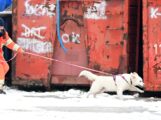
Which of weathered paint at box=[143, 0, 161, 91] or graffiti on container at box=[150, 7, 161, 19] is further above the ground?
graffiti on container at box=[150, 7, 161, 19]

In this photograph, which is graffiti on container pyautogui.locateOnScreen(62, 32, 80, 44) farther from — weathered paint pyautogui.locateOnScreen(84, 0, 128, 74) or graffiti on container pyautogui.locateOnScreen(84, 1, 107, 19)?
graffiti on container pyautogui.locateOnScreen(84, 1, 107, 19)

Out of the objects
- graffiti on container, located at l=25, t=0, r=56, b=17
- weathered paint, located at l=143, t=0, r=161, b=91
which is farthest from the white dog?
graffiti on container, located at l=25, t=0, r=56, b=17

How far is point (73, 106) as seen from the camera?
28.1 ft

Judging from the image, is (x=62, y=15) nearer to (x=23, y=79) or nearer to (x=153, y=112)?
(x=23, y=79)

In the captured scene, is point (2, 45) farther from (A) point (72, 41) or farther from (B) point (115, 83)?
(B) point (115, 83)

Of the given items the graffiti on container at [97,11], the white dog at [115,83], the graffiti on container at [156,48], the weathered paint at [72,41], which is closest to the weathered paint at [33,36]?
the weathered paint at [72,41]

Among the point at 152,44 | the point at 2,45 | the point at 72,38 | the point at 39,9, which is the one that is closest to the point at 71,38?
the point at 72,38

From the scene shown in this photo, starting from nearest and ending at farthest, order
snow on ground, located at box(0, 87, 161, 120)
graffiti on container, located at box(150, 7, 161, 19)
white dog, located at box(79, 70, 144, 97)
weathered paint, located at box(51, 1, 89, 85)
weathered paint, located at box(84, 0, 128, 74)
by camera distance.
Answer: snow on ground, located at box(0, 87, 161, 120), white dog, located at box(79, 70, 144, 97), graffiti on container, located at box(150, 7, 161, 19), weathered paint, located at box(84, 0, 128, 74), weathered paint, located at box(51, 1, 89, 85)

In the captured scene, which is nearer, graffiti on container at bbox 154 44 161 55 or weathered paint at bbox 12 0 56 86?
graffiti on container at bbox 154 44 161 55

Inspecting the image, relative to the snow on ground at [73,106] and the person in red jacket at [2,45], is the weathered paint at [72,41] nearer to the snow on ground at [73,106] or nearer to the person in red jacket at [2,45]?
the snow on ground at [73,106]

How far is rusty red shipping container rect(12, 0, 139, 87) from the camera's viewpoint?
33.4 feet

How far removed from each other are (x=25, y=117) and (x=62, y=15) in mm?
3550

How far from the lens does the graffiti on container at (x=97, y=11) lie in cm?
1021

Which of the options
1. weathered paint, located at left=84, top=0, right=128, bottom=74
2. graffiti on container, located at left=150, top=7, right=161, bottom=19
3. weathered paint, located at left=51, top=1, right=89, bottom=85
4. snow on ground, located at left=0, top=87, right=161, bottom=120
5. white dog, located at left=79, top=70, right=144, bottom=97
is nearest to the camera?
snow on ground, located at left=0, top=87, right=161, bottom=120
